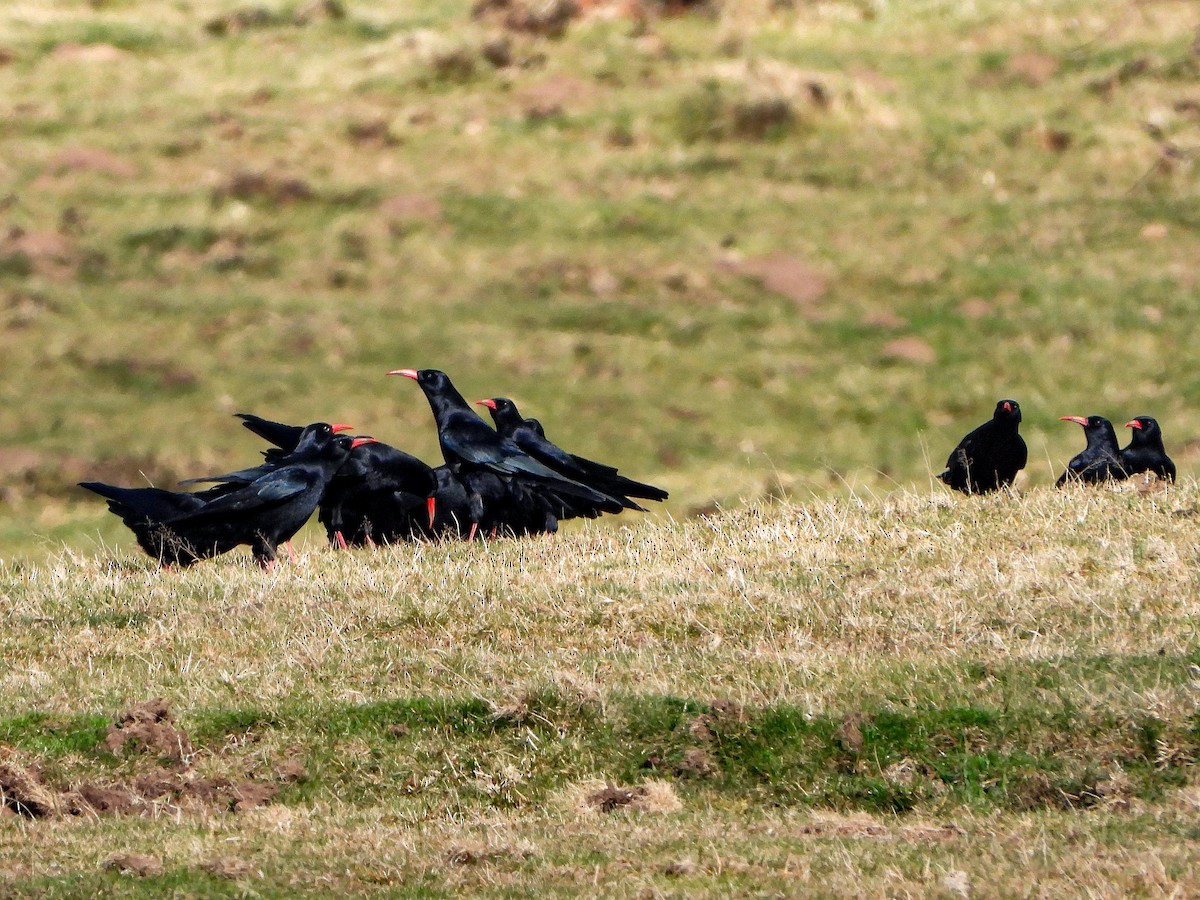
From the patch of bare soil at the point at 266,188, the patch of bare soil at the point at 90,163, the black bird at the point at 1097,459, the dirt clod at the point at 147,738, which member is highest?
the patch of bare soil at the point at 90,163

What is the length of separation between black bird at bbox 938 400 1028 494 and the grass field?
0.89 meters

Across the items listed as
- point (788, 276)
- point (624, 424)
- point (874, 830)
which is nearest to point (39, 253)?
point (624, 424)

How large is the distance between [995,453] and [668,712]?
21.1ft

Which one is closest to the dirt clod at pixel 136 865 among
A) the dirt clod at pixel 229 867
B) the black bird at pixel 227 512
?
the dirt clod at pixel 229 867

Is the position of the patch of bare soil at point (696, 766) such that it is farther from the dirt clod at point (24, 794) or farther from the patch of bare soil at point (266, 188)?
the patch of bare soil at point (266, 188)

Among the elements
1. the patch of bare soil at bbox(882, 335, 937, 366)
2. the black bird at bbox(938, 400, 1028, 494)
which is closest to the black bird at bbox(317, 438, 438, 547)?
the black bird at bbox(938, 400, 1028, 494)

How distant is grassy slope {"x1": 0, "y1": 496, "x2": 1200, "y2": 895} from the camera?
26.1 ft

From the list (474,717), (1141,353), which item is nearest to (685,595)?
(474,717)

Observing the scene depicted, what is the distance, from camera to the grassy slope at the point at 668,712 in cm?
796

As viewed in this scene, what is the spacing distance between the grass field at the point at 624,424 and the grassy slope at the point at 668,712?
1.2 inches

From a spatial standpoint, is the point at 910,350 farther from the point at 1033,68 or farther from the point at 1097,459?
the point at 1097,459

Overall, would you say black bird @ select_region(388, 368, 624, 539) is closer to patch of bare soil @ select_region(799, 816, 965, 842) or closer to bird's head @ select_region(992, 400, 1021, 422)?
bird's head @ select_region(992, 400, 1021, 422)

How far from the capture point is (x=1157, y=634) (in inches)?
407

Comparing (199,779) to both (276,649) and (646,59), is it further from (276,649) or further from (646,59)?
(646,59)
